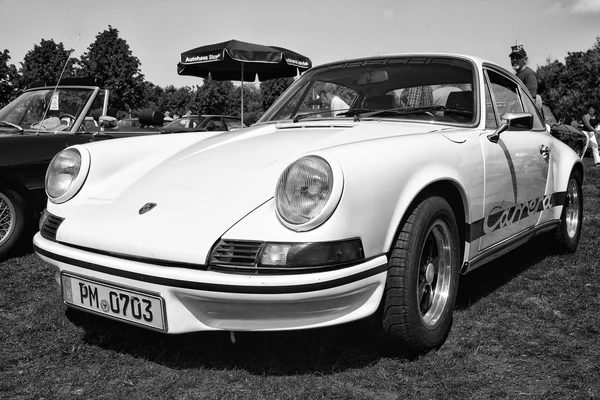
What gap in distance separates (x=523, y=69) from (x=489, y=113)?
3.80 metres

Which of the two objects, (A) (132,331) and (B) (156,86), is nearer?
(A) (132,331)

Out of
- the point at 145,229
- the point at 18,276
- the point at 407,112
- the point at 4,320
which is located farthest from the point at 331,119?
the point at 18,276

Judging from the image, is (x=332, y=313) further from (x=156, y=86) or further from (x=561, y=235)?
(x=156, y=86)

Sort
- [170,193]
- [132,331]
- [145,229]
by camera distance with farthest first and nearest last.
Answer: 1. [132,331]
2. [170,193]
3. [145,229]

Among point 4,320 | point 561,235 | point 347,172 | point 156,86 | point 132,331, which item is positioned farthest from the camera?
point 156,86

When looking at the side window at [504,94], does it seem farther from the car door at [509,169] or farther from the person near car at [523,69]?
the person near car at [523,69]

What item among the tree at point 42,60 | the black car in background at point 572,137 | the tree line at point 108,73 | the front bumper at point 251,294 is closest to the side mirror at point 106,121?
the front bumper at point 251,294

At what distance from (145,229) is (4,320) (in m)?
1.32

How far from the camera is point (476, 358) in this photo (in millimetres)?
2461

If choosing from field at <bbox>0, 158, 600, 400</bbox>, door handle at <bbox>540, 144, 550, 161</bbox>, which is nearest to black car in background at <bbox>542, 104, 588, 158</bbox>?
door handle at <bbox>540, 144, 550, 161</bbox>

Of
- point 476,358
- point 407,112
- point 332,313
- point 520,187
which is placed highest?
point 407,112

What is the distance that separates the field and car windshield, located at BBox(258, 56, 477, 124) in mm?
1120

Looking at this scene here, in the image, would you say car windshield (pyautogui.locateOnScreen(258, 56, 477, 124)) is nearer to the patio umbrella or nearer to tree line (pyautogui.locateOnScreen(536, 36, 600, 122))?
the patio umbrella

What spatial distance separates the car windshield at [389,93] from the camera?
10.5 ft
